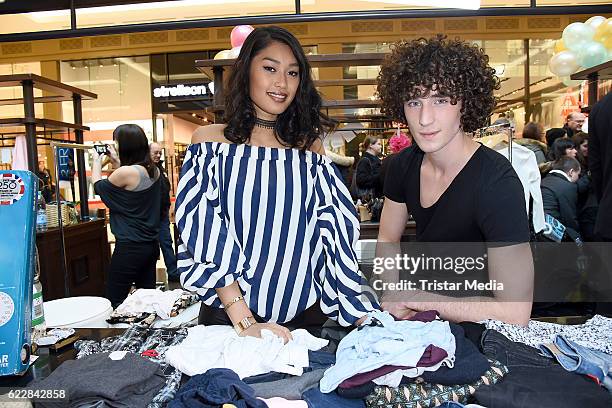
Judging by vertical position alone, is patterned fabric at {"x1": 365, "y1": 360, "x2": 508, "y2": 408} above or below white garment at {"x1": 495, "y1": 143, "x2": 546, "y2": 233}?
below

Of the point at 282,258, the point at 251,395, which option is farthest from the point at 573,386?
the point at 282,258

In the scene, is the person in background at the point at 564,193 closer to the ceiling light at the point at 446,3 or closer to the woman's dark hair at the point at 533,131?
the woman's dark hair at the point at 533,131

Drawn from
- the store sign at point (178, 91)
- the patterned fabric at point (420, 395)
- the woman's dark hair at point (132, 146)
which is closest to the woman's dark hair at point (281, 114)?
the patterned fabric at point (420, 395)

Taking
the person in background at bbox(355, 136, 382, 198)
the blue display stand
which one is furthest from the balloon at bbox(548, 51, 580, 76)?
the blue display stand

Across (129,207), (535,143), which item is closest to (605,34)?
(535,143)

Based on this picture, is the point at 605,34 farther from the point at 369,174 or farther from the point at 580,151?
the point at 369,174

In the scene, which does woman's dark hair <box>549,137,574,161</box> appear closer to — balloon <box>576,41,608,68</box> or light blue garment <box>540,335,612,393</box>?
balloon <box>576,41,608,68</box>

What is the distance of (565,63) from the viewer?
17.1ft

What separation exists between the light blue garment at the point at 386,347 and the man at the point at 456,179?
329 millimetres

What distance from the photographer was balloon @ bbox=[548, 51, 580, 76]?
5.16m

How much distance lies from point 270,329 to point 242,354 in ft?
0.65

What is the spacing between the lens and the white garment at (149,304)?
5.79 feet

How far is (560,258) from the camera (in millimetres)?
3750

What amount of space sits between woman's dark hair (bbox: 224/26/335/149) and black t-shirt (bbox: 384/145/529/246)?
404mm
